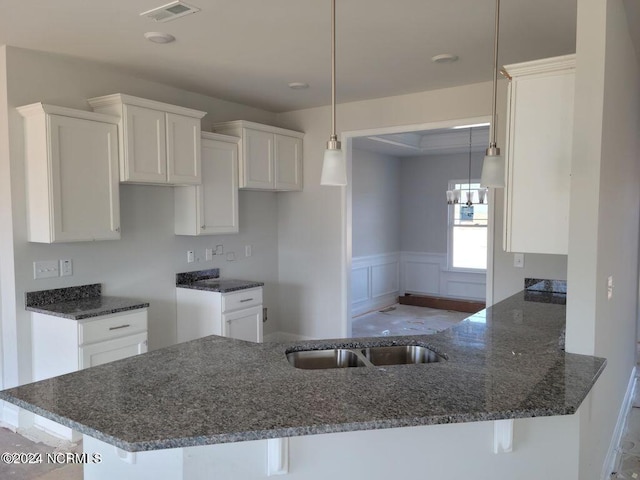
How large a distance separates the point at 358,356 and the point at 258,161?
2917mm

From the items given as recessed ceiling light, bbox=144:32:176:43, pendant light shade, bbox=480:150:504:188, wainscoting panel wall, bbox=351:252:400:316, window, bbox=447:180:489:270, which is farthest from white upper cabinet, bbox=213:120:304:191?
window, bbox=447:180:489:270

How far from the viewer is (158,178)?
370 cm

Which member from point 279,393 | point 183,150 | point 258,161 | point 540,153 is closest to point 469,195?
point 258,161

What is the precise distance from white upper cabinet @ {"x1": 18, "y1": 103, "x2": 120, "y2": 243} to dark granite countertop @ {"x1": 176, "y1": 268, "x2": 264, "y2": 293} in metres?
0.98

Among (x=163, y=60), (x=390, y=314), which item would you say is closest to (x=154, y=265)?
(x=163, y=60)

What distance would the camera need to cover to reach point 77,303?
11.1ft

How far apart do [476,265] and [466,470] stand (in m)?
6.11

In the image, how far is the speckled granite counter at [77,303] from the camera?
10.2ft

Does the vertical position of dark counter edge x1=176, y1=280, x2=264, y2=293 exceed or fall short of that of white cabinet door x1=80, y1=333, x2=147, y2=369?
it exceeds it

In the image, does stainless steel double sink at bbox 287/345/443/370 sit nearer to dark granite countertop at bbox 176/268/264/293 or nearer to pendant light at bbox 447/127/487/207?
dark granite countertop at bbox 176/268/264/293

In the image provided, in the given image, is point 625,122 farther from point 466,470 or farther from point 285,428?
point 285,428

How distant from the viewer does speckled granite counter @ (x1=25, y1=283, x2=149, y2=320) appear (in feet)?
10.2

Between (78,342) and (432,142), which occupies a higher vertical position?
(432,142)

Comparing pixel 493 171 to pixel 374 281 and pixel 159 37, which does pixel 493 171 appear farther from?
pixel 374 281
